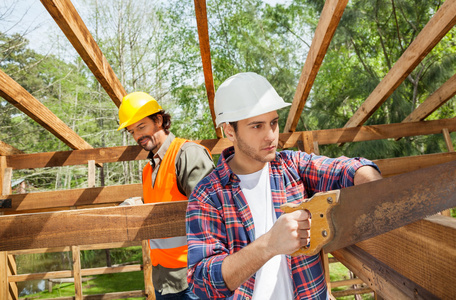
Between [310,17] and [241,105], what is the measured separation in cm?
1297

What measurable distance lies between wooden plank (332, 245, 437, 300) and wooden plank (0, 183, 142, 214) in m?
3.16

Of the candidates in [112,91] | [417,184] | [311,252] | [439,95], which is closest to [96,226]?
[311,252]

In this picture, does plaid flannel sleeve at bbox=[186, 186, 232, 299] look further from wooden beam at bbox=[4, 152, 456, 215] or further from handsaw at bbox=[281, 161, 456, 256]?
wooden beam at bbox=[4, 152, 456, 215]

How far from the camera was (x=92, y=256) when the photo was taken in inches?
566

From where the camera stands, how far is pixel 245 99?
148 cm

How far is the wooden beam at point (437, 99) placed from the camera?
4.32m

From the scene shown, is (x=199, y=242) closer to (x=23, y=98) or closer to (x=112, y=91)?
(x=112, y=91)

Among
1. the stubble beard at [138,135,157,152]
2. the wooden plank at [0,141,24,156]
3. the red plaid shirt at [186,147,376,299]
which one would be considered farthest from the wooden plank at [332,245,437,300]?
the wooden plank at [0,141,24,156]

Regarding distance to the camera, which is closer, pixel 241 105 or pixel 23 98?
pixel 241 105

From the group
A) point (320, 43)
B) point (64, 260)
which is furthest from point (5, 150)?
Result: point (64, 260)

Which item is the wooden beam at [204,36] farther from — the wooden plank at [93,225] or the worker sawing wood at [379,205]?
the worker sawing wood at [379,205]

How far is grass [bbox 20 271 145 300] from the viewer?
28.8 ft

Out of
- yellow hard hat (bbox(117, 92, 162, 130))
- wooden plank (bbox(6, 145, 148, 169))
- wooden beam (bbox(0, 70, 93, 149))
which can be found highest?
wooden beam (bbox(0, 70, 93, 149))

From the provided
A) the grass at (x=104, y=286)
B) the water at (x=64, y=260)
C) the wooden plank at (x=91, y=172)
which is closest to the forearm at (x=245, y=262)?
the wooden plank at (x=91, y=172)
